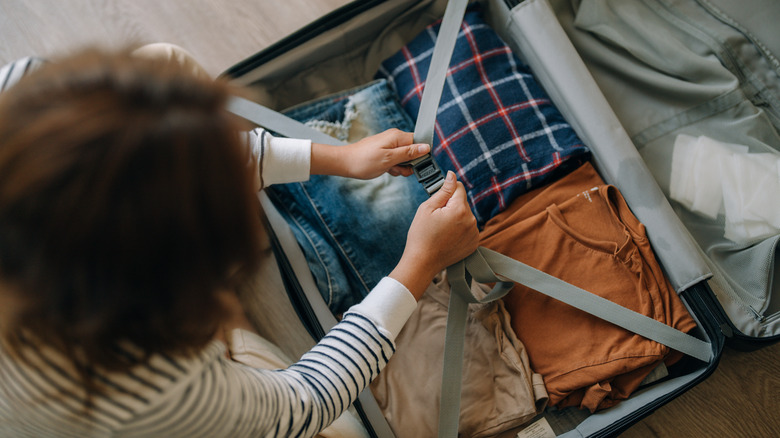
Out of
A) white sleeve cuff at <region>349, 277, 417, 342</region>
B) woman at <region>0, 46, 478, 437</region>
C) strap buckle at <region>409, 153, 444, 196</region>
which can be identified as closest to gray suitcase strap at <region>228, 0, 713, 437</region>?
strap buckle at <region>409, 153, 444, 196</region>

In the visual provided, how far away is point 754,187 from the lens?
64 centimetres

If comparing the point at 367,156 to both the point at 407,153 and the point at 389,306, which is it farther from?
the point at 389,306

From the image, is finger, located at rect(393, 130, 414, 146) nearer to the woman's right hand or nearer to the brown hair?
the woman's right hand

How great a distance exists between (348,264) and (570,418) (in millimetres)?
383

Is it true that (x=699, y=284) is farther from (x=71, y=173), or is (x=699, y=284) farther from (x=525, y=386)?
(x=71, y=173)

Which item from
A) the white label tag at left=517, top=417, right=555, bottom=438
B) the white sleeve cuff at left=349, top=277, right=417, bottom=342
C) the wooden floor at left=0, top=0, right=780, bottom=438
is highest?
the wooden floor at left=0, top=0, right=780, bottom=438

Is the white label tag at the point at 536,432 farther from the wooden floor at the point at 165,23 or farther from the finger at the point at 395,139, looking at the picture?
the wooden floor at the point at 165,23

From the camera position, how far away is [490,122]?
0.71 meters

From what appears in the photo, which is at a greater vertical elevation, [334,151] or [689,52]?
[334,151]

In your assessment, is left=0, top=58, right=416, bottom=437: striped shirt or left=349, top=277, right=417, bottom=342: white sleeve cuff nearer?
left=0, top=58, right=416, bottom=437: striped shirt

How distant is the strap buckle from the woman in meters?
0.33

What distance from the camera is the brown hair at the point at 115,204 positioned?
0.93 feet

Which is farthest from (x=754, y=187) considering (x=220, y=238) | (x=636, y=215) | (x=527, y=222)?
(x=220, y=238)

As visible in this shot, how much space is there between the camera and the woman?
28cm
